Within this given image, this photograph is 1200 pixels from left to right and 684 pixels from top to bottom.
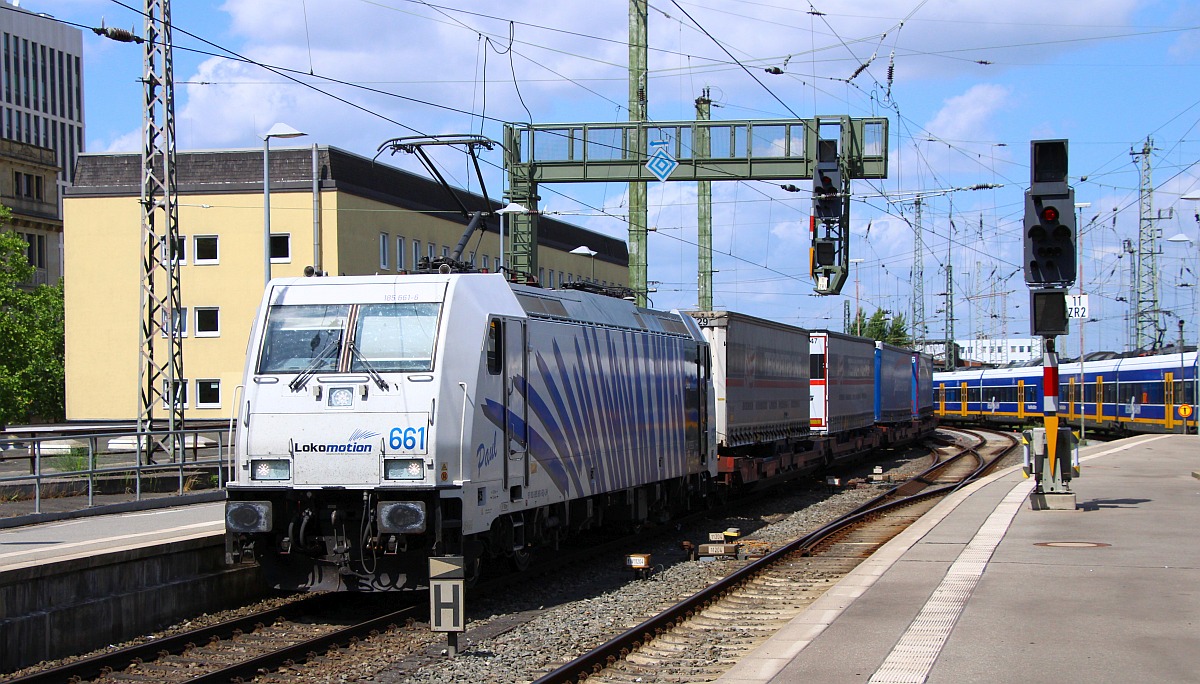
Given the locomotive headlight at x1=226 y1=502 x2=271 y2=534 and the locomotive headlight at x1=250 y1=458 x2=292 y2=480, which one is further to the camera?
the locomotive headlight at x1=250 y1=458 x2=292 y2=480

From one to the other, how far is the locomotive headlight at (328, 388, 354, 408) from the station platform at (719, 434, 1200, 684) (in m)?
4.53

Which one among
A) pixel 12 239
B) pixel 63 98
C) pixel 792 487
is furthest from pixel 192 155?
pixel 63 98

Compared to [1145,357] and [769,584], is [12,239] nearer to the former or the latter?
[769,584]

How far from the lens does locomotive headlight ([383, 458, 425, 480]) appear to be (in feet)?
38.2

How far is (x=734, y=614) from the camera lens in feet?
41.7

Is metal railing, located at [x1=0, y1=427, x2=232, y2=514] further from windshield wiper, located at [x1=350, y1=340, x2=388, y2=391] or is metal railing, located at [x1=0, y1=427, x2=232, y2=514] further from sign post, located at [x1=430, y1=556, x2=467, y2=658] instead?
sign post, located at [x1=430, y1=556, x2=467, y2=658]

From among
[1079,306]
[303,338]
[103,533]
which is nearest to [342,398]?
[303,338]

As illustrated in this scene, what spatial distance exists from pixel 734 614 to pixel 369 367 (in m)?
4.31

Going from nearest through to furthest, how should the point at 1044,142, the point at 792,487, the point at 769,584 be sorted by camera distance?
the point at 769,584 < the point at 1044,142 < the point at 792,487

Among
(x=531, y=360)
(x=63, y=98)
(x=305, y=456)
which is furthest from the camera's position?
(x=63, y=98)

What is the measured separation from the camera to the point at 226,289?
1799 inches

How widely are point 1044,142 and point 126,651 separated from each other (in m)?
13.5

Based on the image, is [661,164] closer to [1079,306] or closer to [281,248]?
[1079,306]

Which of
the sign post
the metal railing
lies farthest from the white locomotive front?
the metal railing
